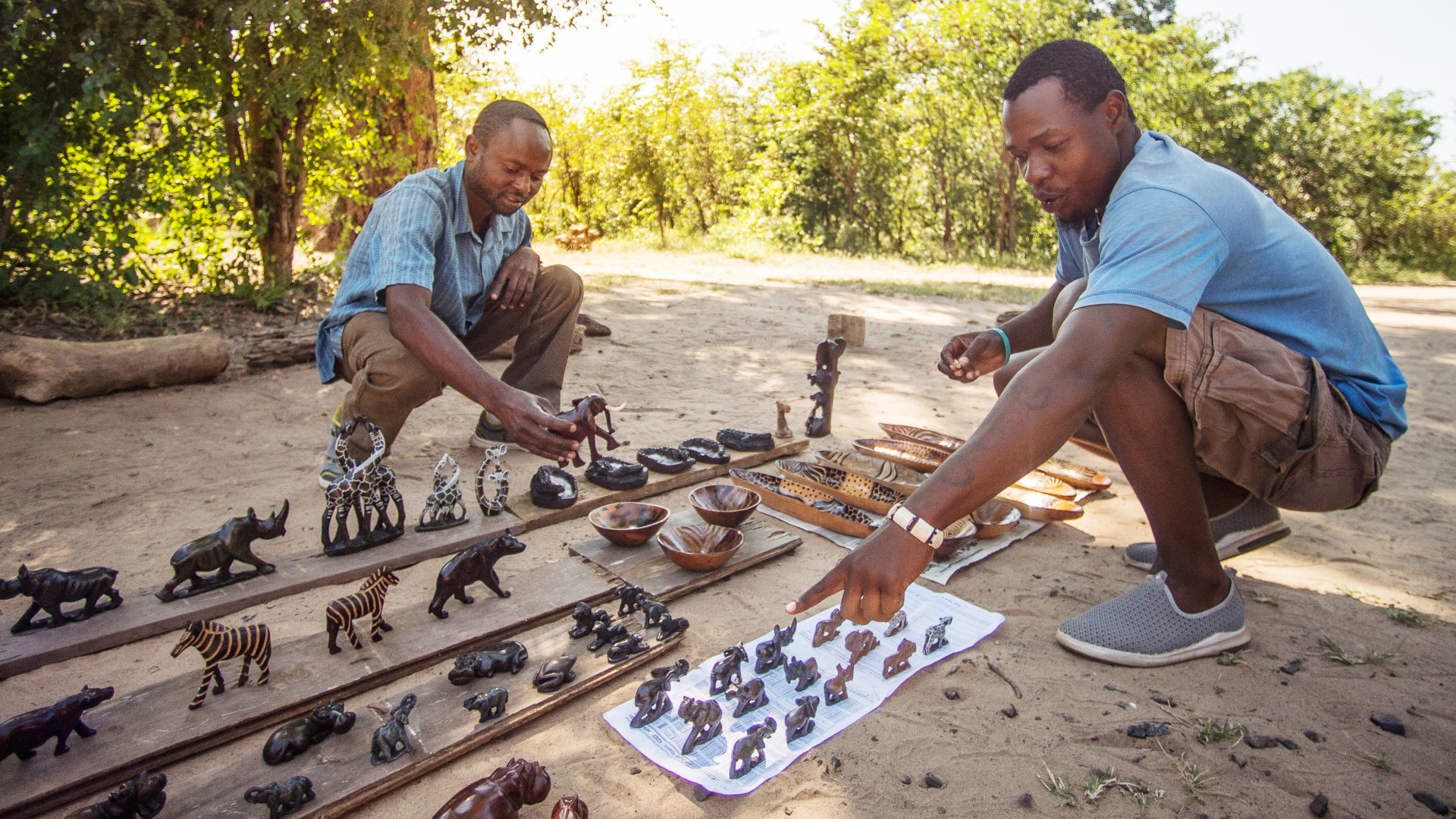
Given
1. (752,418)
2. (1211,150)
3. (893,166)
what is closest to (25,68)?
(752,418)

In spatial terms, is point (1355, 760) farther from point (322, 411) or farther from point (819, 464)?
point (322, 411)

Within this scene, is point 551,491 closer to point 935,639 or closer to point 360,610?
point 360,610

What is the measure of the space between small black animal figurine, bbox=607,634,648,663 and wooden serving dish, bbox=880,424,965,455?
216cm

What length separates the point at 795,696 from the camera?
2.38 m

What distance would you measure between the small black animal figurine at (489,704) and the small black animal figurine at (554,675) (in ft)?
0.42

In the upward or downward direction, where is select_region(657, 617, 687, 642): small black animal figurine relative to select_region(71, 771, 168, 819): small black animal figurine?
upward

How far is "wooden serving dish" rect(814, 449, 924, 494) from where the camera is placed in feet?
12.6

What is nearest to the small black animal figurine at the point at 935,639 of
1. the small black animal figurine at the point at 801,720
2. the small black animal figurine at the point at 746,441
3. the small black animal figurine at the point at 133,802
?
the small black animal figurine at the point at 801,720

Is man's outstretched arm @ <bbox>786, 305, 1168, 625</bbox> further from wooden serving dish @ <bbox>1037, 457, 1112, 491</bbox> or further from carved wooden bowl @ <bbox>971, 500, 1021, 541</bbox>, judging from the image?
wooden serving dish @ <bbox>1037, 457, 1112, 491</bbox>

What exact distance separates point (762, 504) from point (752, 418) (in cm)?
139

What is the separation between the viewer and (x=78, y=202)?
5598 mm

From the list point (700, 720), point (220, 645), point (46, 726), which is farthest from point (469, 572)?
point (46, 726)

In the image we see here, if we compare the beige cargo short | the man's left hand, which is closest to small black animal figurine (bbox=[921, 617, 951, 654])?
the beige cargo short

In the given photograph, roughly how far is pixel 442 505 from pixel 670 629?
128 cm
